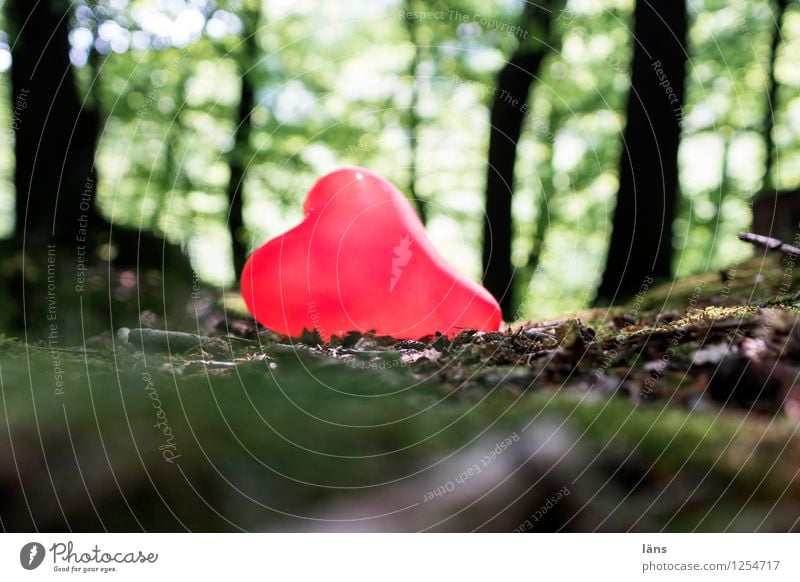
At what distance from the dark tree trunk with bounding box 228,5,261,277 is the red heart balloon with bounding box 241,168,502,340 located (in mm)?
3559

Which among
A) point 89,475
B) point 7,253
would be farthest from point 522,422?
point 7,253

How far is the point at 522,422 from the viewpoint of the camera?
97 centimetres

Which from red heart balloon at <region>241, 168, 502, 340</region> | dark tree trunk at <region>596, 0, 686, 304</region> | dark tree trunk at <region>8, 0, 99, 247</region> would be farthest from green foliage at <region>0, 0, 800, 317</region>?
red heart balloon at <region>241, 168, 502, 340</region>

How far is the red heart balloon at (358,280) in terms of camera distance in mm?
2285

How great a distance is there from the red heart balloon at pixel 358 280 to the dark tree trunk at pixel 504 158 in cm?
312

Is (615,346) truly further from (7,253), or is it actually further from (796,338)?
(7,253)

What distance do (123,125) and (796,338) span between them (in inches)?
261

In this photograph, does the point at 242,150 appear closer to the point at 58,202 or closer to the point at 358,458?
the point at 58,202

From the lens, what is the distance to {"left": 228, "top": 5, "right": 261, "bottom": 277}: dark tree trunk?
633cm

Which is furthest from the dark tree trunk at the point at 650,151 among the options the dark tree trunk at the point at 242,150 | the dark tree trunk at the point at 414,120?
the dark tree trunk at the point at 414,120

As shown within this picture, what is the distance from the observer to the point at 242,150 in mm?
6406

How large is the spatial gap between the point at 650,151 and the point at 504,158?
8.02ft

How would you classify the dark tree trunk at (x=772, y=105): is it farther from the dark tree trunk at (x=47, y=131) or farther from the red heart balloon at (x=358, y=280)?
the dark tree trunk at (x=47, y=131)

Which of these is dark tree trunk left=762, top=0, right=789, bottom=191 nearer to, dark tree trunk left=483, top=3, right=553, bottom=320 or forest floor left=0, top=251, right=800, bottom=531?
dark tree trunk left=483, top=3, right=553, bottom=320
